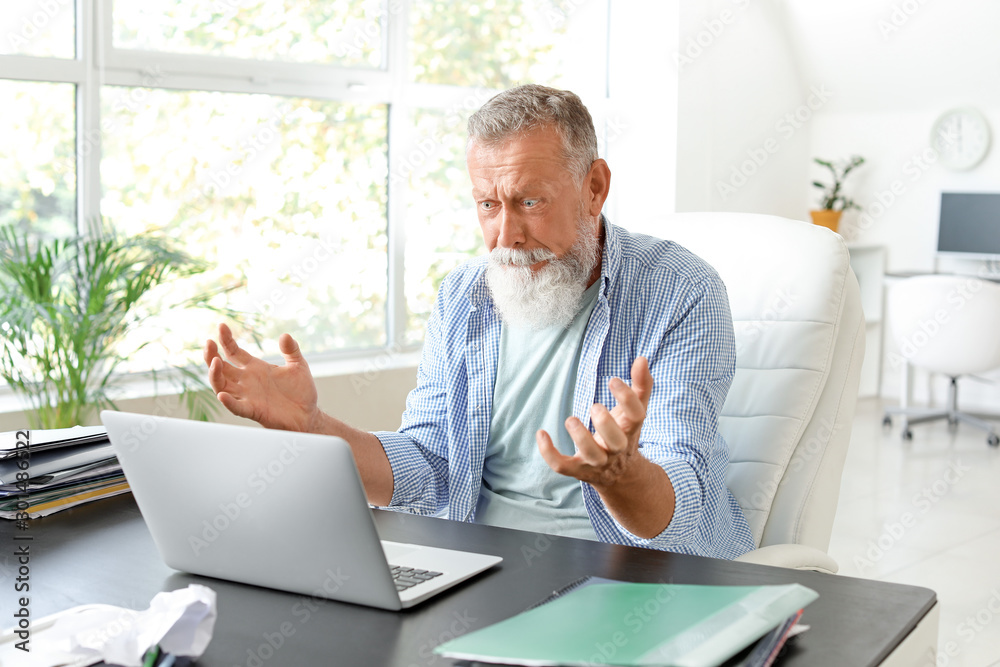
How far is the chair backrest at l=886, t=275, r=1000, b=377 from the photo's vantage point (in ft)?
15.6

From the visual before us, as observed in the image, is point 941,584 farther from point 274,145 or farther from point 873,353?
point 873,353

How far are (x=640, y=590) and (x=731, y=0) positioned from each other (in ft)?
15.9

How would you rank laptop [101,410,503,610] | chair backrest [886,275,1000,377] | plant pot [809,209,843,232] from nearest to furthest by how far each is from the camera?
laptop [101,410,503,610] → chair backrest [886,275,1000,377] → plant pot [809,209,843,232]

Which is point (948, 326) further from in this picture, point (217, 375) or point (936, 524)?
point (217, 375)

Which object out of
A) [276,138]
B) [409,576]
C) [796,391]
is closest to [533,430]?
[796,391]

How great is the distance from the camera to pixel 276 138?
3807 mm

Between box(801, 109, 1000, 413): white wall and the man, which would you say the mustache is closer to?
the man

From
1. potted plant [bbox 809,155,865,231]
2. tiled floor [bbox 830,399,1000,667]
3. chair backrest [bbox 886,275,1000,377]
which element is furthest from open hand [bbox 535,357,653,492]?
potted plant [bbox 809,155,865,231]

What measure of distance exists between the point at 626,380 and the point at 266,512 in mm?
756

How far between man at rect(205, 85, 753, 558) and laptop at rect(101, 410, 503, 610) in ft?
1.23

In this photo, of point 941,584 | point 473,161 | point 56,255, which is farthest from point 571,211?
point 941,584

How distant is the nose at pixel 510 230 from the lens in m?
1.61

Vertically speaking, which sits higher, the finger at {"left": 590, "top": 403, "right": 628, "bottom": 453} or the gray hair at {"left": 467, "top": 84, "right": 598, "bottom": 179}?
the gray hair at {"left": 467, "top": 84, "right": 598, "bottom": 179}

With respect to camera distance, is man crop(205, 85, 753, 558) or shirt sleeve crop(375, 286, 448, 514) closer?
man crop(205, 85, 753, 558)
